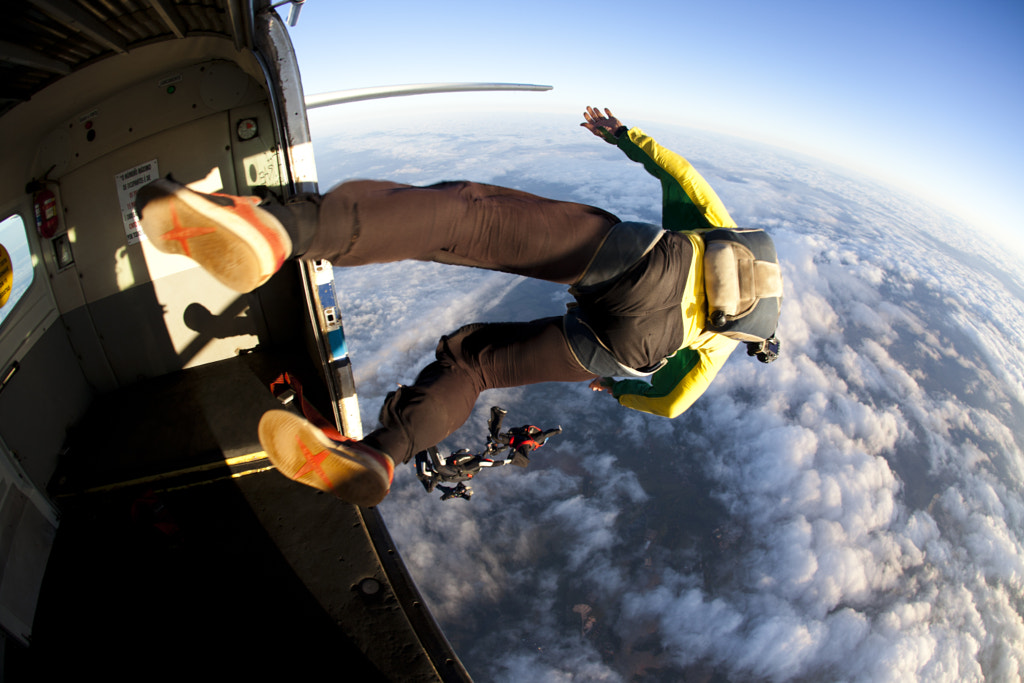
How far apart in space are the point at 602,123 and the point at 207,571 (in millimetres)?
3366

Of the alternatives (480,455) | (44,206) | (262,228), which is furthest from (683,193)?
(44,206)

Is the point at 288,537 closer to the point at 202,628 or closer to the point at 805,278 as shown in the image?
the point at 202,628

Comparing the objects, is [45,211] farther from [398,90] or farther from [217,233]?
[217,233]

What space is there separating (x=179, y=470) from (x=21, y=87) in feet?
7.30

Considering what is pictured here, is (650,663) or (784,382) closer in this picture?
(650,663)

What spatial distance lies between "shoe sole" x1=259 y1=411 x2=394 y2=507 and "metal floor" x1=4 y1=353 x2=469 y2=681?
1.21 meters

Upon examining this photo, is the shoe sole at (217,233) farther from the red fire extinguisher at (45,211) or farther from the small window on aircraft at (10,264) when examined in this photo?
the red fire extinguisher at (45,211)

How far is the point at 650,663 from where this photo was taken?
38094mm

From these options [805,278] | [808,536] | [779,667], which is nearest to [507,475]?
[779,667]

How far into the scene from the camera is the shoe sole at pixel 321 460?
129 cm

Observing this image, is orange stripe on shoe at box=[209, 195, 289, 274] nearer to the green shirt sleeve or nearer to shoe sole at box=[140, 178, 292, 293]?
shoe sole at box=[140, 178, 292, 293]

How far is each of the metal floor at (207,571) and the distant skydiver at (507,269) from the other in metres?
1.21

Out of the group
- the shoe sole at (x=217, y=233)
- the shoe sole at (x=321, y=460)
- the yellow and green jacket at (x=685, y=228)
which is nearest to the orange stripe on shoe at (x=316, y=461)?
the shoe sole at (x=321, y=460)

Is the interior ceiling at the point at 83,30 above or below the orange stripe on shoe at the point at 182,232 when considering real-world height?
above
